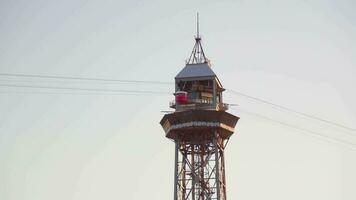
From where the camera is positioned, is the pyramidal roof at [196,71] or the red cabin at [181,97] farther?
the pyramidal roof at [196,71]

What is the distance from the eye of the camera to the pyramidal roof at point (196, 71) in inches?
5354

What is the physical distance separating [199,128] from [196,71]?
10.2 m

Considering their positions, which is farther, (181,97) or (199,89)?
(199,89)

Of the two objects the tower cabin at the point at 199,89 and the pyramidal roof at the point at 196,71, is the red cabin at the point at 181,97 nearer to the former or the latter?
the tower cabin at the point at 199,89

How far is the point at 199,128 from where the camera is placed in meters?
133

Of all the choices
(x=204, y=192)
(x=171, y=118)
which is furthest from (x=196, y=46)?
(x=204, y=192)

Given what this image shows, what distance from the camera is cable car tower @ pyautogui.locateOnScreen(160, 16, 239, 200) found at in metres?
132

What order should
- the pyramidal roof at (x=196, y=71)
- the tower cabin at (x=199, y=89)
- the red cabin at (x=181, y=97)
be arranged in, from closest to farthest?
the red cabin at (x=181, y=97) < the tower cabin at (x=199, y=89) < the pyramidal roof at (x=196, y=71)

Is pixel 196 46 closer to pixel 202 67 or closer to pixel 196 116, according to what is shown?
pixel 202 67

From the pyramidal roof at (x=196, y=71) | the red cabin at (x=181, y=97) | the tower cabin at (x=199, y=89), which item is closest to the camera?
the red cabin at (x=181, y=97)

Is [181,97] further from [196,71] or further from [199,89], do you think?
[196,71]

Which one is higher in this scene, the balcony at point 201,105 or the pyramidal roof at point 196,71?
the pyramidal roof at point 196,71

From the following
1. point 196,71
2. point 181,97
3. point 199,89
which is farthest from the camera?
point 196,71

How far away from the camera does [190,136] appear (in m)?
135
